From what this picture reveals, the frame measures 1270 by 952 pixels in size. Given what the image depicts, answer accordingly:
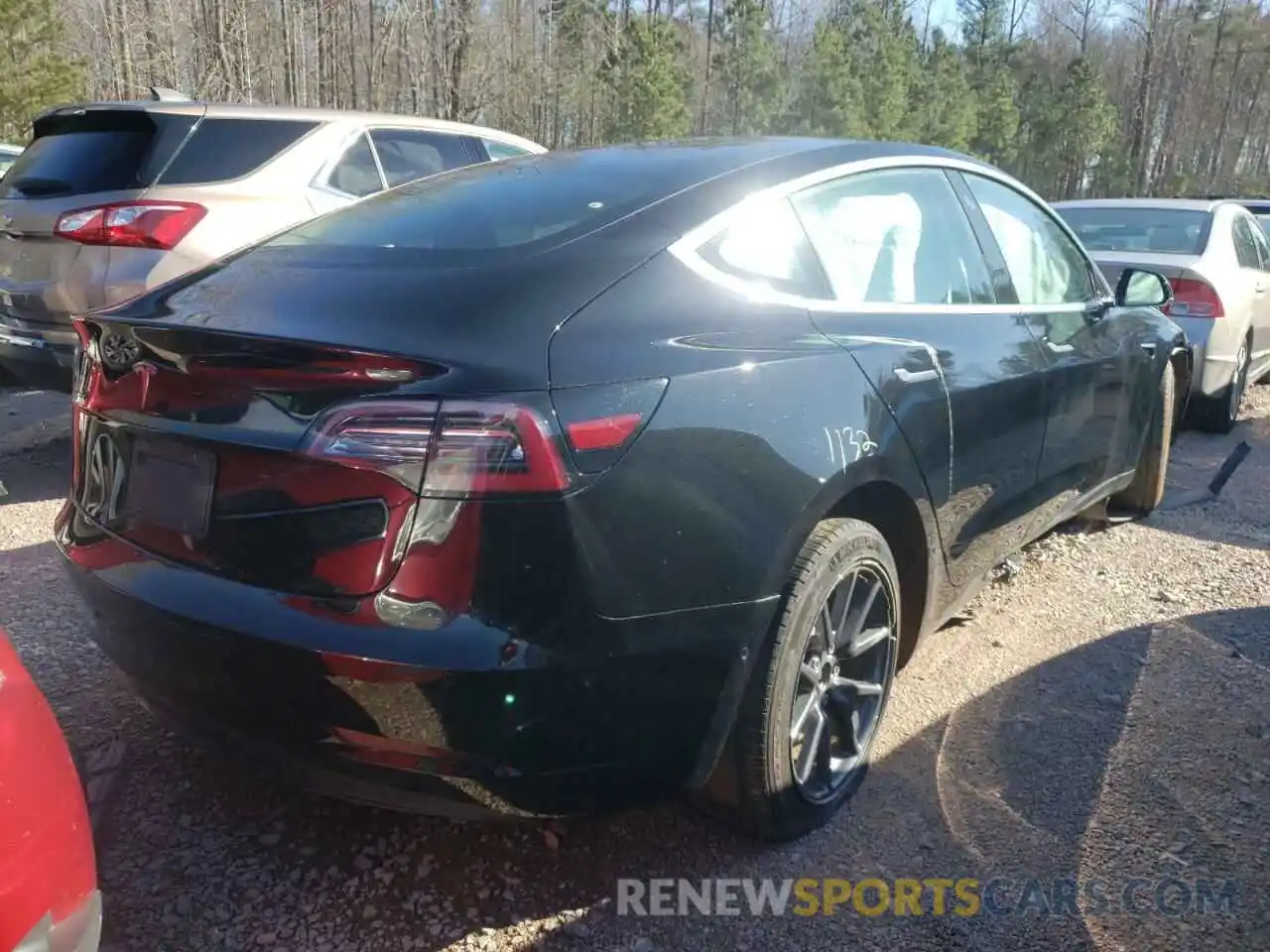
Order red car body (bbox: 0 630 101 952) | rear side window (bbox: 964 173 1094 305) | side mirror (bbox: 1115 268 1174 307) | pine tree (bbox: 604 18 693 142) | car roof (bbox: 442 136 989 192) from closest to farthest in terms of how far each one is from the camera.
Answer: red car body (bbox: 0 630 101 952) < car roof (bbox: 442 136 989 192) < rear side window (bbox: 964 173 1094 305) < side mirror (bbox: 1115 268 1174 307) < pine tree (bbox: 604 18 693 142)

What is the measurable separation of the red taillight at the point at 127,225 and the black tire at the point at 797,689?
11.6ft

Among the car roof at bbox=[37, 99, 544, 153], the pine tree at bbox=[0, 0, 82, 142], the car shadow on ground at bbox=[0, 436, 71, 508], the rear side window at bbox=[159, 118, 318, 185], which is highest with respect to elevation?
the pine tree at bbox=[0, 0, 82, 142]

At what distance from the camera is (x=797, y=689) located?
2.33 meters

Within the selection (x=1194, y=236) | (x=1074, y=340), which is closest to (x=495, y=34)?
(x=1194, y=236)

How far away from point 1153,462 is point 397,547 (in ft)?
13.4

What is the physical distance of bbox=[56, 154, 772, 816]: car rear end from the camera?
1715 millimetres

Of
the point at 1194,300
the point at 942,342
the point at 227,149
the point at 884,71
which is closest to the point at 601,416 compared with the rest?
the point at 942,342

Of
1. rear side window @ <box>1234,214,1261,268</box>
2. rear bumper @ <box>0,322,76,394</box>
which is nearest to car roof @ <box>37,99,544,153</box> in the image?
rear bumper @ <box>0,322,76,394</box>

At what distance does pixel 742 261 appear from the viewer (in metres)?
2.28

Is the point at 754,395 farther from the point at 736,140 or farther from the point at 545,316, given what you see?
the point at 736,140

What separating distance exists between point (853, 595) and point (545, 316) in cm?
115

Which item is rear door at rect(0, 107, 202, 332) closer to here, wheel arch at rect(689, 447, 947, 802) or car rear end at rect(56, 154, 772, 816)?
car rear end at rect(56, 154, 772, 816)

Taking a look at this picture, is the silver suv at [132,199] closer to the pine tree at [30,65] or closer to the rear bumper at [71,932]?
the rear bumper at [71,932]

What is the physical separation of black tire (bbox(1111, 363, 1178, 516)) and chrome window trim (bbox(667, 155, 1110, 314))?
1451 millimetres
